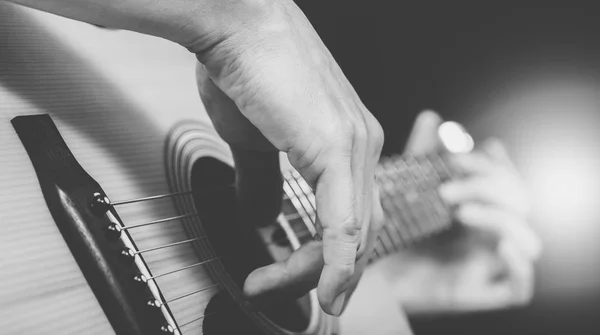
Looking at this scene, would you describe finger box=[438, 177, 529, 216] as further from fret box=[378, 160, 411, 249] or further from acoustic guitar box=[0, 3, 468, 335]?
acoustic guitar box=[0, 3, 468, 335]

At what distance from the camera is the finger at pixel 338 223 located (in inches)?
20.4

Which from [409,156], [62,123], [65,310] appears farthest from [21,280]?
[409,156]

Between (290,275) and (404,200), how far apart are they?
0.50 m

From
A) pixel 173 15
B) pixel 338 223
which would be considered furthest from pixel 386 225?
pixel 173 15

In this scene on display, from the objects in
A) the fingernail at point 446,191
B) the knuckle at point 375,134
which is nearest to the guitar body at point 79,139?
the knuckle at point 375,134

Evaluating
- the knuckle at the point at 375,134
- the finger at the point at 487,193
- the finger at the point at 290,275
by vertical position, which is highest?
the knuckle at the point at 375,134

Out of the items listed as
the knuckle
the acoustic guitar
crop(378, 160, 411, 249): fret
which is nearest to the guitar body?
the acoustic guitar

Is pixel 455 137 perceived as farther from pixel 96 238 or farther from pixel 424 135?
pixel 96 238

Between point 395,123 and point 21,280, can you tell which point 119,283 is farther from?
point 395,123

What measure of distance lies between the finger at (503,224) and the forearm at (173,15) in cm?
91

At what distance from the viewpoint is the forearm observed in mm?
455

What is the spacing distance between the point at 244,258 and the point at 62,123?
0.27m

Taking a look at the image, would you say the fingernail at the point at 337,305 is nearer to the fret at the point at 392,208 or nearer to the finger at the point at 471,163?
the fret at the point at 392,208

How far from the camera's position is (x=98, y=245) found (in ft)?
1.69
